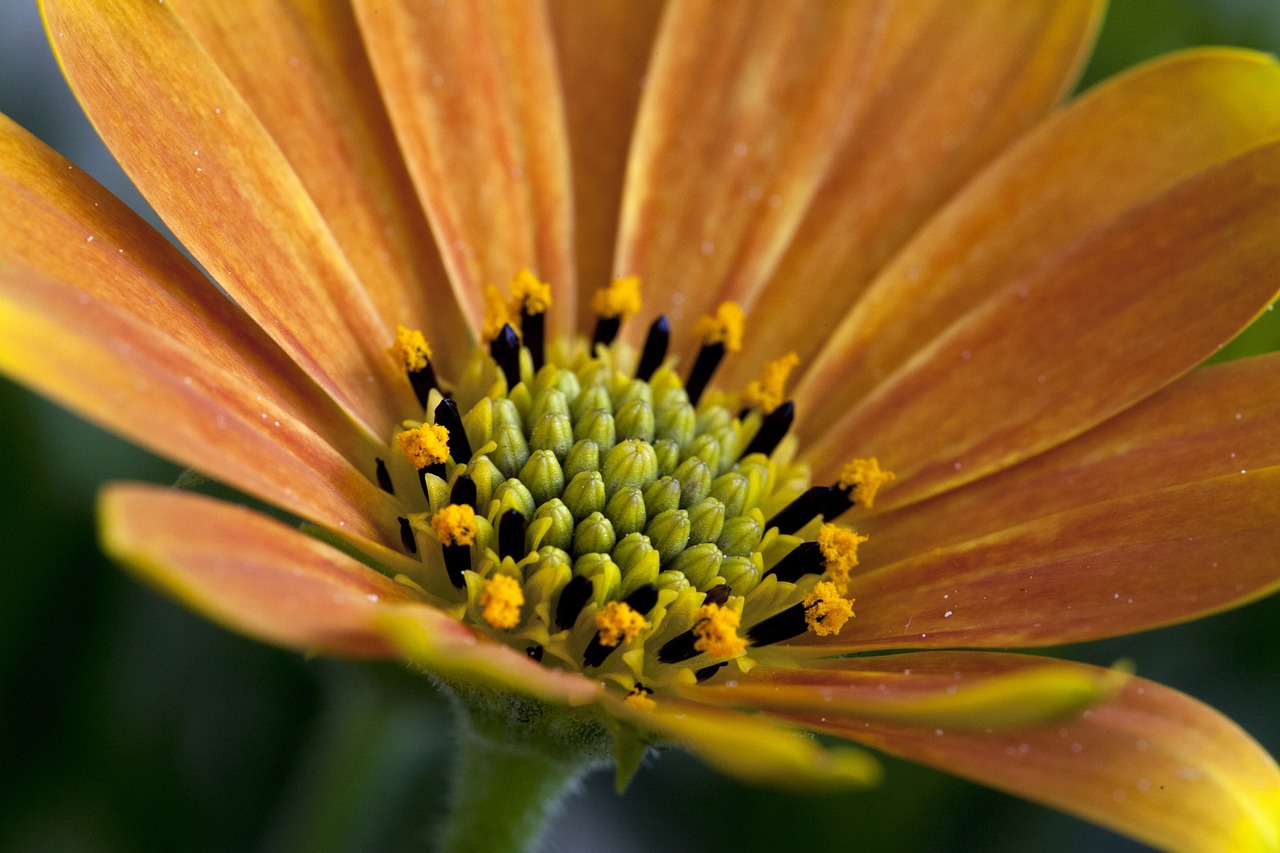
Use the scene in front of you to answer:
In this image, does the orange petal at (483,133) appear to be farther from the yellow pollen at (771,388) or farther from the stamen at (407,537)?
the stamen at (407,537)

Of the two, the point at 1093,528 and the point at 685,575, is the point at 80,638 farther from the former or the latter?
the point at 1093,528

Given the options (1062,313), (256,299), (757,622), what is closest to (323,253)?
(256,299)

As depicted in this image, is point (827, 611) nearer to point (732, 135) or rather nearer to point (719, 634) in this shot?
point (719, 634)

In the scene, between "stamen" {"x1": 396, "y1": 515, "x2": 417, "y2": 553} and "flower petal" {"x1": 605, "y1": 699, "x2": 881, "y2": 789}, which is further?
"stamen" {"x1": 396, "y1": 515, "x2": 417, "y2": 553}

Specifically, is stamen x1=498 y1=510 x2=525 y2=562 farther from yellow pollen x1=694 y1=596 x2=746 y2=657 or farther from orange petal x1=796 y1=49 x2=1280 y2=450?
orange petal x1=796 y1=49 x2=1280 y2=450

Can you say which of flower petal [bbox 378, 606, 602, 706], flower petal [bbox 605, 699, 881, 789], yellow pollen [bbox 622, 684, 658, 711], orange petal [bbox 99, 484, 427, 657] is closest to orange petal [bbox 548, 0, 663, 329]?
yellow pollen [bbox 622, 684, 658, 711]

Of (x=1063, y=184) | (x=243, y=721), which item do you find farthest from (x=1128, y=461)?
(x=243, y=721)

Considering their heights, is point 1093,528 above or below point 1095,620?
above
